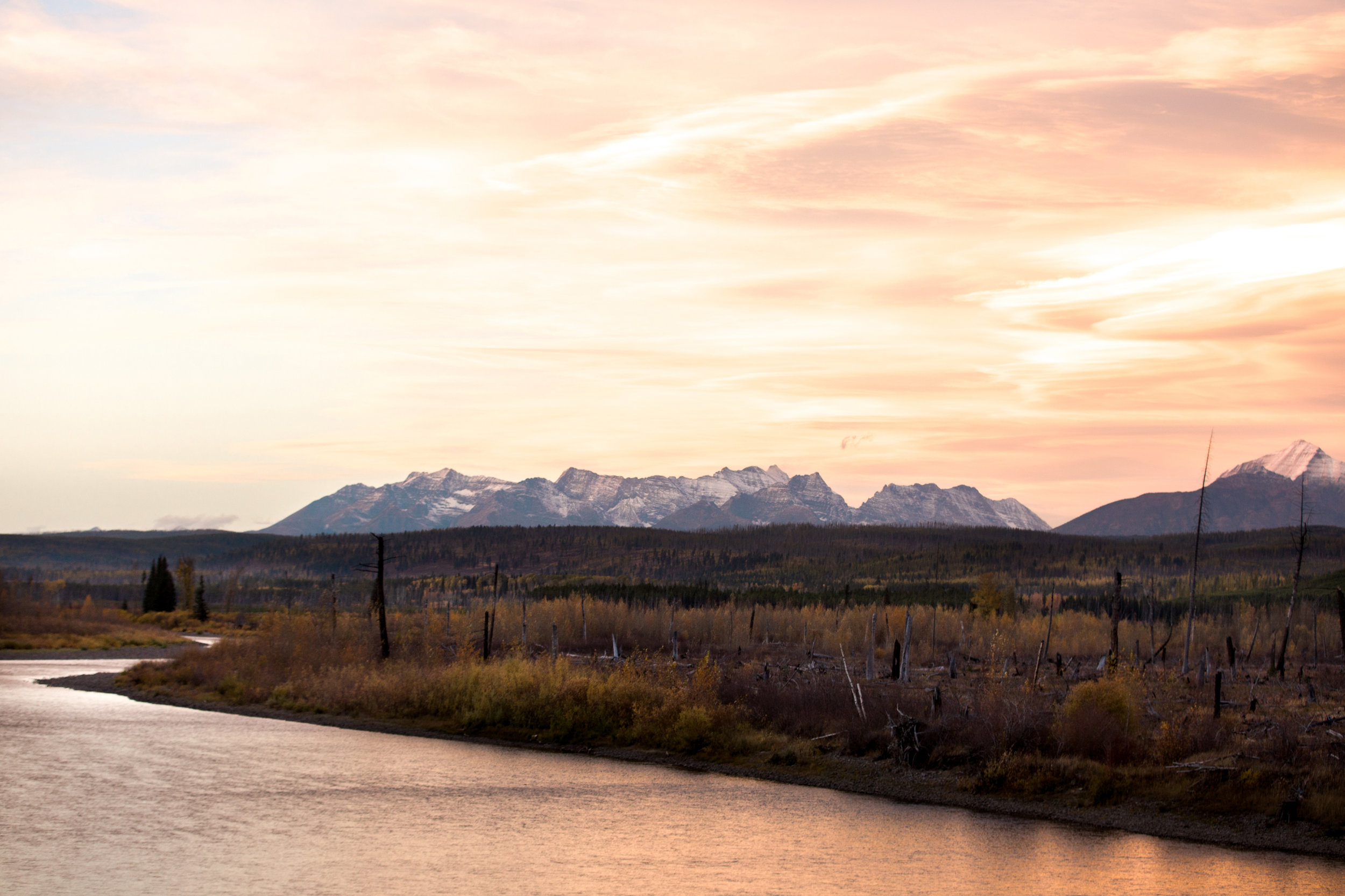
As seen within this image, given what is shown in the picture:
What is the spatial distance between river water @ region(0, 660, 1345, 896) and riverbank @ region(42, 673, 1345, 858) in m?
0.82

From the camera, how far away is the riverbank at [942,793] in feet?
84.9

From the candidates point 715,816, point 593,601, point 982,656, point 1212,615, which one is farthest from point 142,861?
point 1212,615


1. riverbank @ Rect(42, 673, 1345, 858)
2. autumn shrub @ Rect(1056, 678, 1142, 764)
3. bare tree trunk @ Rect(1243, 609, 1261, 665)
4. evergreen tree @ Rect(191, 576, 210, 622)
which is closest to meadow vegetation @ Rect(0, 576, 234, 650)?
evergreen tree @ Rect(191, 576, 210, 622)

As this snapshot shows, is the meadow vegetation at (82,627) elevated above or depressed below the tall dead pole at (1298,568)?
below

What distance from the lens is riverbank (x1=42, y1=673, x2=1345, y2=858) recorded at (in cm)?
2589

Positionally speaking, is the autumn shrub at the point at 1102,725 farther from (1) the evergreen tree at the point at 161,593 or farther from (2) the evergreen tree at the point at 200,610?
(1) the evergreen tree at the point at 161,593

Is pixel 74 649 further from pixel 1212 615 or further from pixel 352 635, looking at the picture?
A: pixel 1212 615

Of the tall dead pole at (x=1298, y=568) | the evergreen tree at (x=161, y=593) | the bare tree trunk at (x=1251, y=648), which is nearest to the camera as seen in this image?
the tall dead pole at (x=1298, y=568)

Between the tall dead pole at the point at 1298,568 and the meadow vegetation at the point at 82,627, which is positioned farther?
the meadow vegetation at the point at 82,627

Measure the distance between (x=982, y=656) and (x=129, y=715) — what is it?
192 feet

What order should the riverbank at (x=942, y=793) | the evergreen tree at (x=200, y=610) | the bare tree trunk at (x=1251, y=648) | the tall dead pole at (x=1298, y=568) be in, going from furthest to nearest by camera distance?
the evergreen tree at (x=200, y=610) < the bare tree trunk at (x=1251, y=648) < the tall dead pole at (x=1298, y=568) < the riverbank at (x=942, y=793)

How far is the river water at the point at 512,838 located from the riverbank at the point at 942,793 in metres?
0.82

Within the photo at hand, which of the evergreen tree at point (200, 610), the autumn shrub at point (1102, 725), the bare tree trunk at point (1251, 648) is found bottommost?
the evergreen tree at point (200, 610)

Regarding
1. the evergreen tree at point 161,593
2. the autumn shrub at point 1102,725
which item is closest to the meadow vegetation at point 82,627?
the evergreen tree at point 161,593
